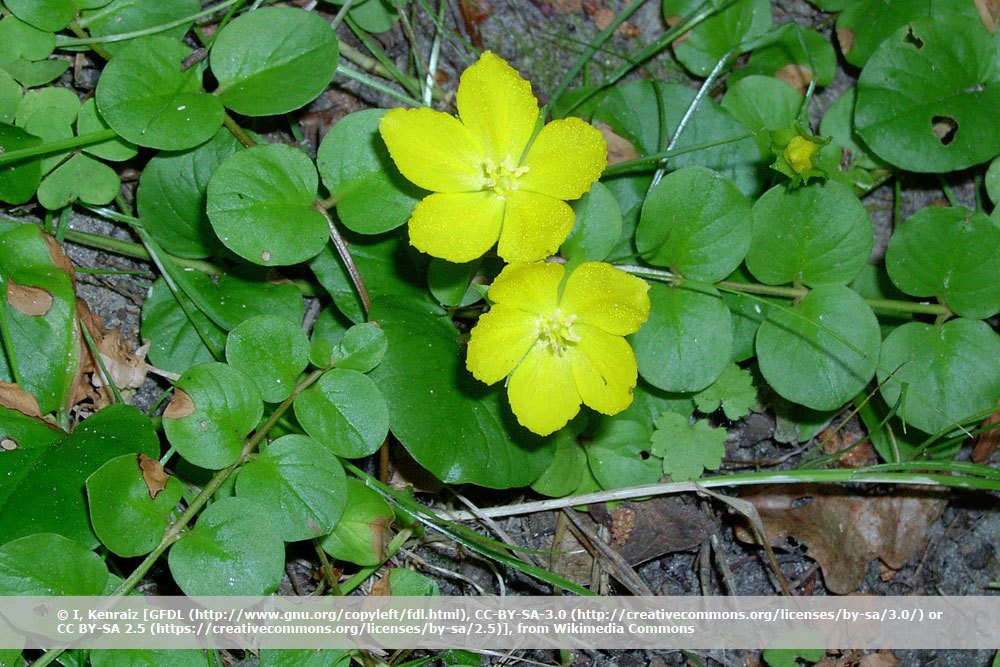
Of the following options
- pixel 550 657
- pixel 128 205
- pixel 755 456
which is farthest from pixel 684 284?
pixel 128 205

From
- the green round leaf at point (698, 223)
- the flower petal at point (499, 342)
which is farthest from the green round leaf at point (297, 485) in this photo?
the green round leaf at point (698, 223)

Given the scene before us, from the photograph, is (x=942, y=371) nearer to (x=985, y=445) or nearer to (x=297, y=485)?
(x=985, y=445)

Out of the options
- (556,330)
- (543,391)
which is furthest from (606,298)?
(543,391)

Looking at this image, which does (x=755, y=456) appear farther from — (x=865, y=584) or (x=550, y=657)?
(x=550, y=657)

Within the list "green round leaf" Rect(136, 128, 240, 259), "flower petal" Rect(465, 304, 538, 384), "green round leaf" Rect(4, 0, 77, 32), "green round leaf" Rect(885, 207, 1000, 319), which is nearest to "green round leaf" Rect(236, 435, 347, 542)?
"flower petal" Rect(465, 304, 538, 384)

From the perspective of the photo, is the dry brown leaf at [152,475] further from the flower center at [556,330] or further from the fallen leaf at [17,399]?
the flower center at [556,330]

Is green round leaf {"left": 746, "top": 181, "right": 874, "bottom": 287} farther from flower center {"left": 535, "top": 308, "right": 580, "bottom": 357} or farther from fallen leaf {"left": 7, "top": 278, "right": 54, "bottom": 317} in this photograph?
fallen leaf {"left": 7, "top": 278, "right": 54, "bottom": 317}
